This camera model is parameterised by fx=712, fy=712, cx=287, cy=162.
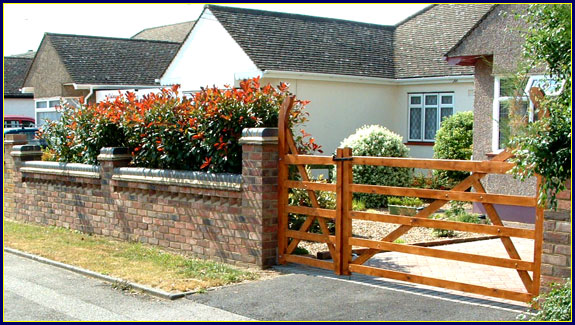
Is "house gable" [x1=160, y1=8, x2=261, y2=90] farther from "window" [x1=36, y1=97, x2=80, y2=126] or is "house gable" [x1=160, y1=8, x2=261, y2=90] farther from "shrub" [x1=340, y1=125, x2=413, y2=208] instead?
"window" [x1=36, y1=97, x2=80, y2=126]

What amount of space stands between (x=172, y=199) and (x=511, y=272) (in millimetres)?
4967

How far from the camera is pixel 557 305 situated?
6.47 m

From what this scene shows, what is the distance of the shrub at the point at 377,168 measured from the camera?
16.3 metres

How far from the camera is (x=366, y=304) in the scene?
7.58 m

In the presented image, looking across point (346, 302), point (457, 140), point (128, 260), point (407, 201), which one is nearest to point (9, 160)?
point (128, 260)

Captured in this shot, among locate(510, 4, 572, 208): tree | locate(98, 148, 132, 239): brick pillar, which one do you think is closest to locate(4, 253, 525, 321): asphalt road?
locate(510, 4, 572, 208): tree

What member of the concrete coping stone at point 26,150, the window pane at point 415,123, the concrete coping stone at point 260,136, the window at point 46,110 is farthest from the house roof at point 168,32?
the concrete coping stone at point 260,136

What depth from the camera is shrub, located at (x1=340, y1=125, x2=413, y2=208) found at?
16266mm

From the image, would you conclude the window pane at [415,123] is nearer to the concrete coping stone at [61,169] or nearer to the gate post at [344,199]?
the concrete coping stone at [61,169]

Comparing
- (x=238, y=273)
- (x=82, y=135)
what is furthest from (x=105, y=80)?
(x=238, y=273)

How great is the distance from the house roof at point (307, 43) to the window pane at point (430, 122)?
1813 millimetres

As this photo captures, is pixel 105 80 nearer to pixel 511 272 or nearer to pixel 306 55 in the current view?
pixel 306 55

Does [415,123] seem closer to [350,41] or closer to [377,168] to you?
[350,41]

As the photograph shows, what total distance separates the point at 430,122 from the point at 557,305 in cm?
1607
